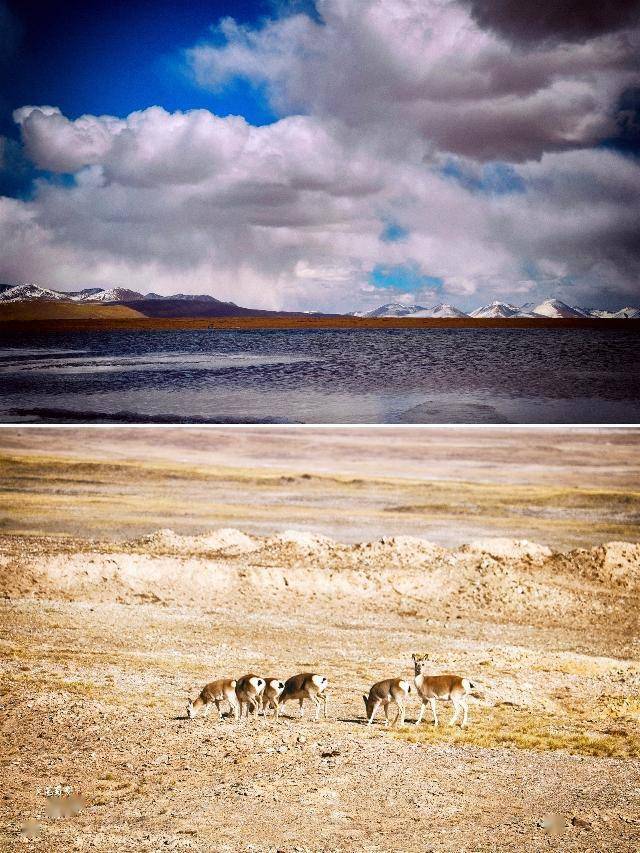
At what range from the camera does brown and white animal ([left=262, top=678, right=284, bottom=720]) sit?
148 inches

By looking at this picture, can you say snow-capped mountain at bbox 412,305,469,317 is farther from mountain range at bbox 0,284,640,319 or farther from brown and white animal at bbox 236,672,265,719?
brown and white animal at bbox 236,672,265,719

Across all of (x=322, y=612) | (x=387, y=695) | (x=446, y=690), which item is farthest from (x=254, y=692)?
(x=322, y=612)

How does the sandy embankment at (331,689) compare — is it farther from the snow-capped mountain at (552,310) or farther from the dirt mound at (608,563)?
the snow-capped mountain at (552,310)

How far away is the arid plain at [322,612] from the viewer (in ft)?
9.66

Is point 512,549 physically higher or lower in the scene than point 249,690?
higher

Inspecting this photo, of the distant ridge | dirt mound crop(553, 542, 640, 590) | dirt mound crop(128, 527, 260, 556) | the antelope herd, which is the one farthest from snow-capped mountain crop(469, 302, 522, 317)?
dirt mound crop(128, 527, 260, 556)

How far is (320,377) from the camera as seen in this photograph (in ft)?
13.8

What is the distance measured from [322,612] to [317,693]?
1.66 meters

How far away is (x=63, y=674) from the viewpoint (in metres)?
4.13

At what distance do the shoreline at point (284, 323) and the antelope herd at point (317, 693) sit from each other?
196cm

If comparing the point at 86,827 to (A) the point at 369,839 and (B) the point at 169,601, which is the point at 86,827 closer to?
(A) the point at 369,839

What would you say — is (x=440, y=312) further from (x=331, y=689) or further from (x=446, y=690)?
(x=331, y=689)

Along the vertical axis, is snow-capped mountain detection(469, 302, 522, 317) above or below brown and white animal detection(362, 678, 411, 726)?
above

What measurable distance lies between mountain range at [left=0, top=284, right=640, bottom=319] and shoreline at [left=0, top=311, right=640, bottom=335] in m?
0.03
